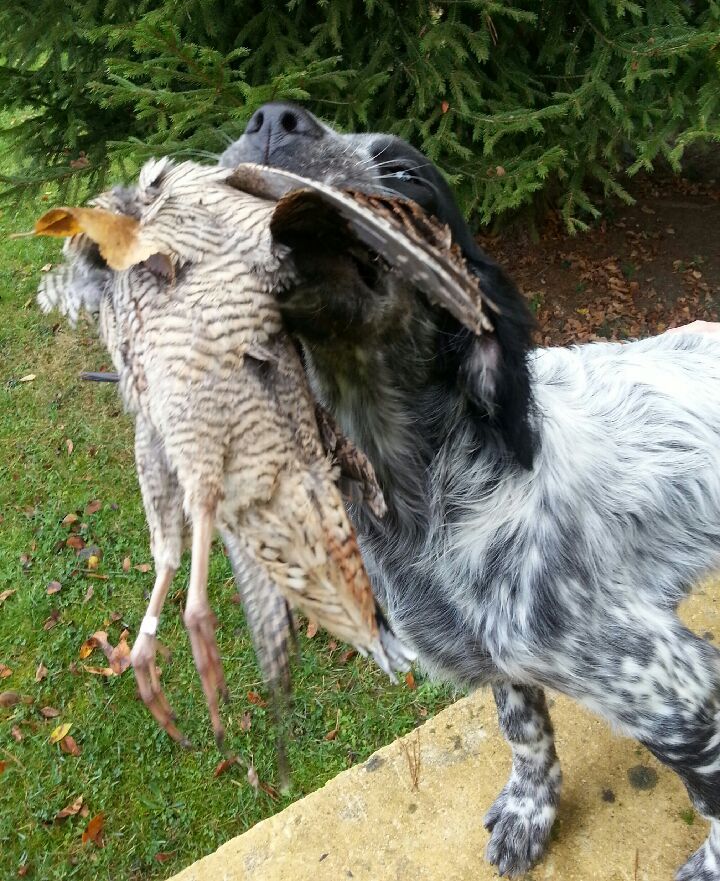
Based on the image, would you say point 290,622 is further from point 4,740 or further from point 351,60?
point 351,60

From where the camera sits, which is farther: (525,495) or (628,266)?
(628,266)

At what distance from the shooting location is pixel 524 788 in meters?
2.55

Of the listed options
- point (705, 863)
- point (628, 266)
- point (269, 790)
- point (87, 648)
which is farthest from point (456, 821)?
point (628, 266)

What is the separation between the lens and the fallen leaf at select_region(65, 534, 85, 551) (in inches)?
193

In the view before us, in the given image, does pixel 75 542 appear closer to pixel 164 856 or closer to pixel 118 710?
pixel 118 710

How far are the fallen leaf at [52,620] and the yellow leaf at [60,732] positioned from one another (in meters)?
0.70

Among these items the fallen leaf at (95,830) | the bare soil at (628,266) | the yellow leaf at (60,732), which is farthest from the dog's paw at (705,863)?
the bare soil at (628,266)

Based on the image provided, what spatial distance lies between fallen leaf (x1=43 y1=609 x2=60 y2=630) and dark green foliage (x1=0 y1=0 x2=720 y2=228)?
2774 mm

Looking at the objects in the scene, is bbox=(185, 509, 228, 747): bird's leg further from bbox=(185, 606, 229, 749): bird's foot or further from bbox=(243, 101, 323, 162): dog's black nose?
bbox=(243, 101, 323, 162): dog's black nose

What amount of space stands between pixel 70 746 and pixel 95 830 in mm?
496

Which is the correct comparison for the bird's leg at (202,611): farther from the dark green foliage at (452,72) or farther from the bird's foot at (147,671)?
the dark green foliage at (452,72)

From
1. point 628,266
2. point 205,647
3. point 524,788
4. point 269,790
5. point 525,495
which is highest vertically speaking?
point 205,647

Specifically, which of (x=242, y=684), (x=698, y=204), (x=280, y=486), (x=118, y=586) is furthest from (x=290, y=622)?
(x=698, y=204)

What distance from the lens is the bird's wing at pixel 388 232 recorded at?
0.98 m
